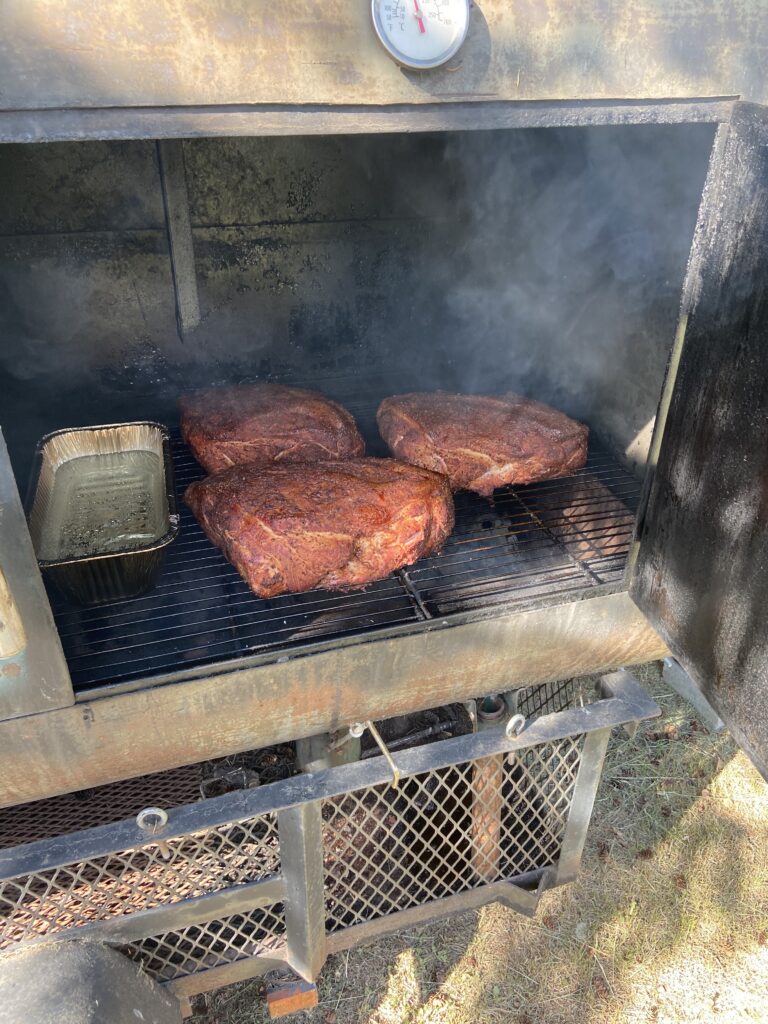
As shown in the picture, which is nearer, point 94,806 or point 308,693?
point 308,693

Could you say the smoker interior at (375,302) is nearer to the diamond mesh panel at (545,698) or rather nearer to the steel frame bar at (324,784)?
the steel frame bar at (324,784)

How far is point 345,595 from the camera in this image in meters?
2.72

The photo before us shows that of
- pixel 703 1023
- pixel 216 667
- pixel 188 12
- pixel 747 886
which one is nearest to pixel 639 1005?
pixel 703 1023

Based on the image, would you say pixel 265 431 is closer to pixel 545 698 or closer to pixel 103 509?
pixel 103 509

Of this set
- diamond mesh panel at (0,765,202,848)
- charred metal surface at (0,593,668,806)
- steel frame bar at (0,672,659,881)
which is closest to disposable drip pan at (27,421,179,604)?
charred metal surface at (0,593,668,806)

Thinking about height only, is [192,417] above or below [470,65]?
below

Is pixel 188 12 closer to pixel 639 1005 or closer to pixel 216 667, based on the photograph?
pixel 216 667

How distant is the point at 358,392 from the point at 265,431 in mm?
937

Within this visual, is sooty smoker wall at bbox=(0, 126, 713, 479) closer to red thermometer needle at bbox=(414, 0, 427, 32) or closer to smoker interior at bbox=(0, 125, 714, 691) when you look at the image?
smoker interior at bbox=(0, 125, 714, 691)

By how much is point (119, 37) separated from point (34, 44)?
0.48 feet

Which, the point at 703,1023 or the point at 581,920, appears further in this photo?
the point at 581,920

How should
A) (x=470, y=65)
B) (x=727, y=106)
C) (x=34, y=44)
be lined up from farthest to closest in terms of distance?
(x=727, y=106) → (x=470, y=65) → (x=34, y=44)

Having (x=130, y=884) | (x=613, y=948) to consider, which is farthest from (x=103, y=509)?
(x=613, y=948)

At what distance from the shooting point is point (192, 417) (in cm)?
337
